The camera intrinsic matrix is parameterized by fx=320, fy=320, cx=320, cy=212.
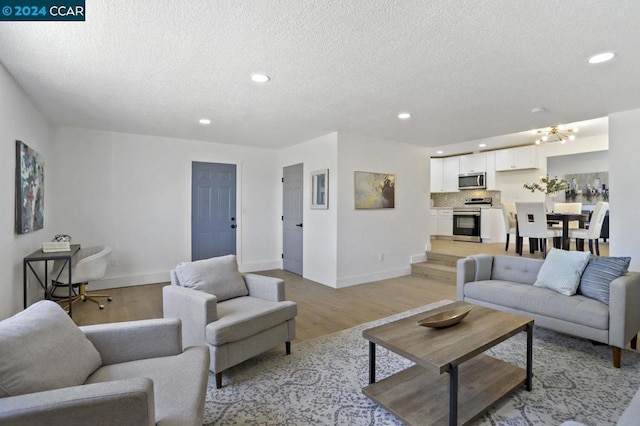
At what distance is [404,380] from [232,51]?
8.74 ft

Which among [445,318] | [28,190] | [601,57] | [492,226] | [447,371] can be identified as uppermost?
[601,57]

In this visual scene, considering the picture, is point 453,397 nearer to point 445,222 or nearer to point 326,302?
point 326,302

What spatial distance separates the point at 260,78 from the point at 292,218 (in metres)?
3.46

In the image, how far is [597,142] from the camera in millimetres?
6637

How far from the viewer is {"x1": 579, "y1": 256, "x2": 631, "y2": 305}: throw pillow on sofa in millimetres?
2637

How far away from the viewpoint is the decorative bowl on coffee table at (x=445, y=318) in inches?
80.7

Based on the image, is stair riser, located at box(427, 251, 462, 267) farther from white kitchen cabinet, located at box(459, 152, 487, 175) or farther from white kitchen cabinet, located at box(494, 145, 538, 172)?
white kitchen cabinet, located at box(459, 152, 487, 175)

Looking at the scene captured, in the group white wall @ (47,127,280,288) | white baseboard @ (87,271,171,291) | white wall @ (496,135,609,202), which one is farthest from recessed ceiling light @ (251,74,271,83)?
white wall @ (496,135,609,202)

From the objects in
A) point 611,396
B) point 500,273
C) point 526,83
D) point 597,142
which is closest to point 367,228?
point 500,273

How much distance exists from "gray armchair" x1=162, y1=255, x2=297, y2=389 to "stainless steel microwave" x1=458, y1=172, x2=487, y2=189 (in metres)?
7.02

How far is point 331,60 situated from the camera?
2.56 metres

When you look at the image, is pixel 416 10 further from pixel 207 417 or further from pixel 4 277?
pixel 4 277

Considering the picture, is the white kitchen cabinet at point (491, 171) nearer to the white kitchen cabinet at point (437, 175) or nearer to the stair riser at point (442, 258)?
the white kitchen cabinet at point (437, 175)

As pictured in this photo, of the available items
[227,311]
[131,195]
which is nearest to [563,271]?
[227,311]
